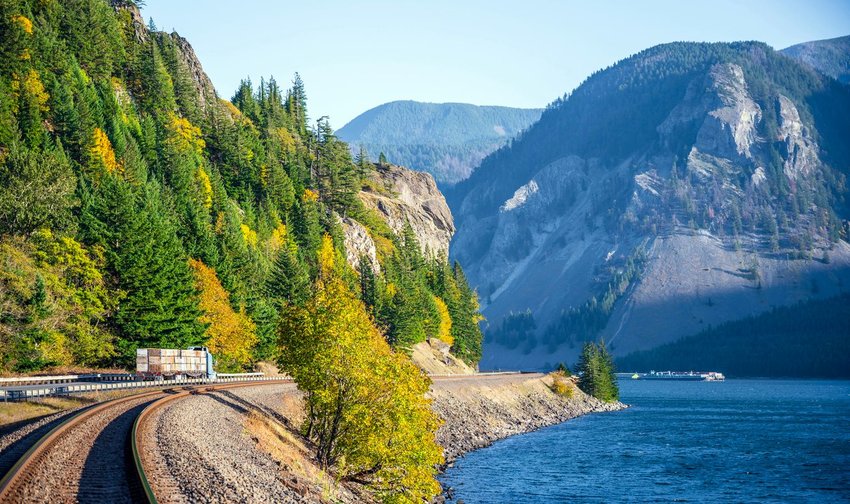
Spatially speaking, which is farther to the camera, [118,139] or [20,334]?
[118,139]

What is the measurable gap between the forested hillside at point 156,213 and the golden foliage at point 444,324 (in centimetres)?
58

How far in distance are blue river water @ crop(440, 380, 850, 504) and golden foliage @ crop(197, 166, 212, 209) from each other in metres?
53.2

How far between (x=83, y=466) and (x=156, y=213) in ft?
188

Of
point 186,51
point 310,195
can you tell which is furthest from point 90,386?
point 186,51

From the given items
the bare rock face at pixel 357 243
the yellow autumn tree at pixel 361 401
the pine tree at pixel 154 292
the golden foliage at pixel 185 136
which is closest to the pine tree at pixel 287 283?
the pine tree at pixel 154 292

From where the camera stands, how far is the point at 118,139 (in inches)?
4038

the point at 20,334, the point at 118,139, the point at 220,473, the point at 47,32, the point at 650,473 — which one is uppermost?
the point at 47,32

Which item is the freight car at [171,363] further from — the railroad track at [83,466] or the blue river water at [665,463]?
the railroad track at [83,466]

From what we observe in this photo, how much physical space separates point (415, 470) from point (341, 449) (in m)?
4.97

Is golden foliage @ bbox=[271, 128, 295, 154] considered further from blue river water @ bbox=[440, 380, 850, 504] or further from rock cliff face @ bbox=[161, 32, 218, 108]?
blue river water @ bbox=[440, 380, 850, 504]

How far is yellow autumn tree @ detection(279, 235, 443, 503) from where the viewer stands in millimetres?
38906

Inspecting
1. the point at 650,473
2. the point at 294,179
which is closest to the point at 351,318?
the point at 650,473

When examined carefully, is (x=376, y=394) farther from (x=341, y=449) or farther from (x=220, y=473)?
(x=220, y=473)

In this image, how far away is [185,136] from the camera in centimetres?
13050
